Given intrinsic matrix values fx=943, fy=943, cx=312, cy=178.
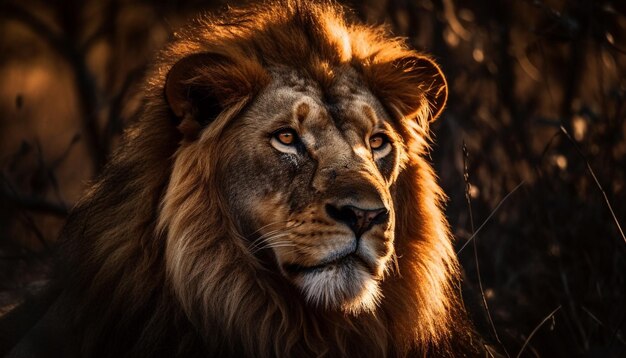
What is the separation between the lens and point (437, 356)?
13.0 ft

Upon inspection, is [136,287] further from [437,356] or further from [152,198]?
[437,356]

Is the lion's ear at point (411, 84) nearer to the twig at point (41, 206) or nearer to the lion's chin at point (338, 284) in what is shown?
the lion's chin at point (338, 284)

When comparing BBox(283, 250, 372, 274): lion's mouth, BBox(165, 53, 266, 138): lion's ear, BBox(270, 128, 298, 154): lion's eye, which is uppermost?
BBox(165, 53, 266, 138): lion's ear

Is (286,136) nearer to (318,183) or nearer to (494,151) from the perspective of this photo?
(318,183)

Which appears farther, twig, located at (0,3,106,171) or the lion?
twig, located at (0,3,106,171)

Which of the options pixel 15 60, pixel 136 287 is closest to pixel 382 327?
pixel 136 287

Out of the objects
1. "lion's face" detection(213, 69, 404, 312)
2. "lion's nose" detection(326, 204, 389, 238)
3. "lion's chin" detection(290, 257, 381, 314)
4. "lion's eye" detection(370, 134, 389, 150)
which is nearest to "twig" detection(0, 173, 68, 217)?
"lion's face" detection(213, 69, 404, 312)

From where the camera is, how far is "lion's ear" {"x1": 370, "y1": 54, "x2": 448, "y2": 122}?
415 cm

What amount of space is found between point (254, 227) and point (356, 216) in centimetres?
50

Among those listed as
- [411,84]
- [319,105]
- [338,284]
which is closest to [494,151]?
[411,84]

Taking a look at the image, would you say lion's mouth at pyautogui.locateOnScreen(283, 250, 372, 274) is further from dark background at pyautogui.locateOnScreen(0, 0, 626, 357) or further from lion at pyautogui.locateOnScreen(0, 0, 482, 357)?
dark background at pyautogui.locateOnScreen(0, 0, 626, 357)

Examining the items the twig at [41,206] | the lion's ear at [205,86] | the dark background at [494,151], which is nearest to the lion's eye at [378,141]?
the dark background at [494,151]

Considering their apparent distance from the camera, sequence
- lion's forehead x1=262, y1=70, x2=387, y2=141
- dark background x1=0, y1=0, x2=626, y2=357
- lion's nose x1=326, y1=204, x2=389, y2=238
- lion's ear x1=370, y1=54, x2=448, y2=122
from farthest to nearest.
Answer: dark background x1=0, y1=0, x2=626, y2=357 < lion's ear x1=370, y1=54, x2=448, y2=122 < lion's forehead x1=262, y1=70, x2=387, y2=141 < lion's nose x1=326, y1=204, x2=389, y2=238

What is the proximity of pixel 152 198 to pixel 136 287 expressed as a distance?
0.35 metres
